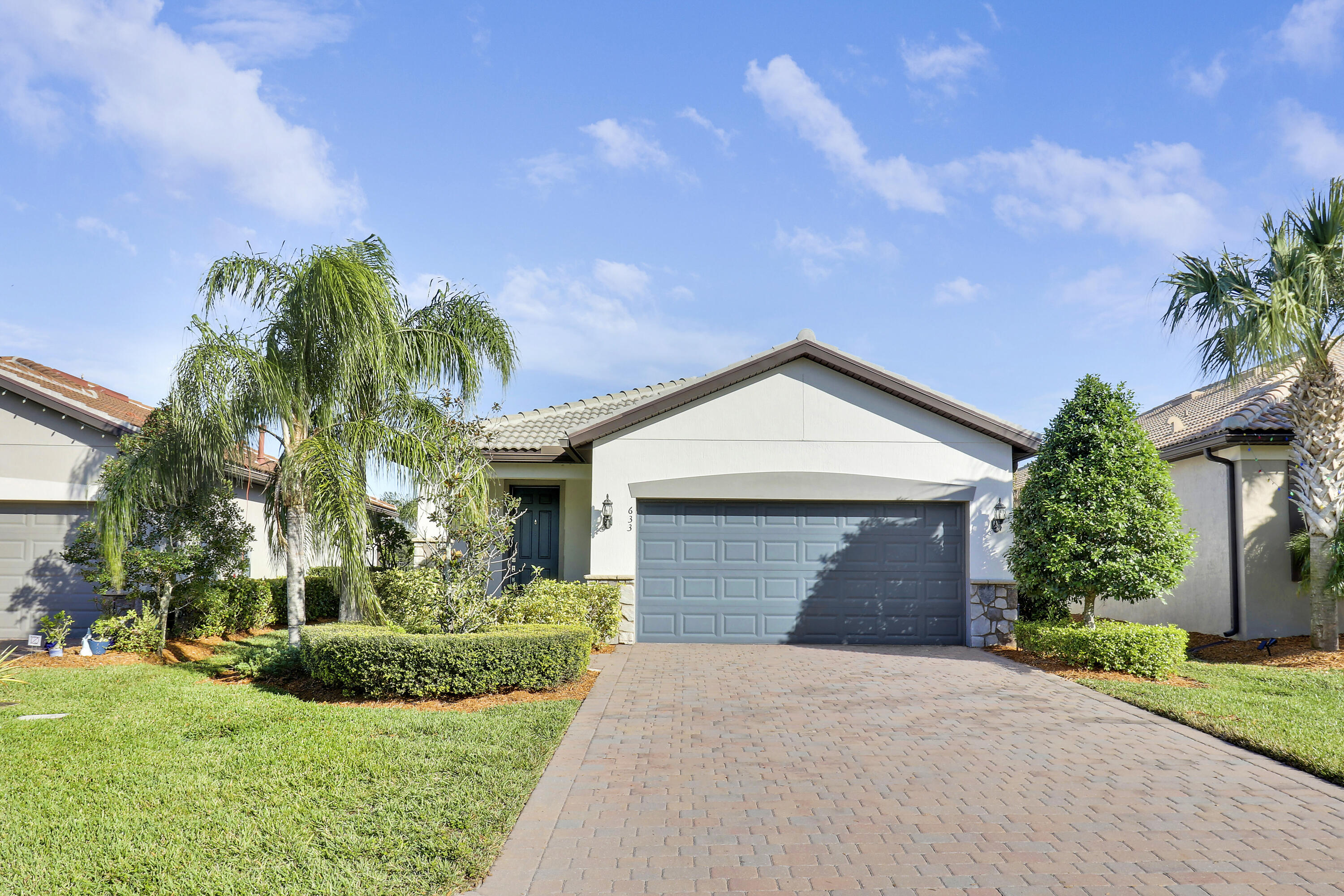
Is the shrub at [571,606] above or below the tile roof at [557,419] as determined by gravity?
below

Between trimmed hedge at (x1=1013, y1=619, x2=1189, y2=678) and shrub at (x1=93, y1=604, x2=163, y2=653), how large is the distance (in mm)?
13235

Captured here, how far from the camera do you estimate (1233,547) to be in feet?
43.8

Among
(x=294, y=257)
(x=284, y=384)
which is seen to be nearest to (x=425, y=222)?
(x=294, y=257)

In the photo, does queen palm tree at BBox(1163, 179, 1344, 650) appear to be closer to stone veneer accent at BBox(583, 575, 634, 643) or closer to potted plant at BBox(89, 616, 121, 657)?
stone veneer accent at BBox(583, 575, 634, 643)

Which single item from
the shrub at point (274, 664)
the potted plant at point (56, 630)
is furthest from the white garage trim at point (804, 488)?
the potted plant at point (56, 630)

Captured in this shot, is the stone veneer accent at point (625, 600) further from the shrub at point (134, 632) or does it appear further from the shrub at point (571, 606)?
the shrub at point (134, 632)

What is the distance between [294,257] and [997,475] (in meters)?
11.2

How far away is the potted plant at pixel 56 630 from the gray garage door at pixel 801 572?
876cm

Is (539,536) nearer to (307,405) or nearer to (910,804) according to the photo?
(307,405)

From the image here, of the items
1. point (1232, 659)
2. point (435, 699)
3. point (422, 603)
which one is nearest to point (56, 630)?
point (422, 603)

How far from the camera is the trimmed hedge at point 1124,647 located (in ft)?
33.9

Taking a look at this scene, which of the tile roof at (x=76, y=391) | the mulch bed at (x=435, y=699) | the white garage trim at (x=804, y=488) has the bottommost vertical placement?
the mulch bed at (x=435, y=699)

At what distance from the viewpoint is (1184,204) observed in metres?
14.5

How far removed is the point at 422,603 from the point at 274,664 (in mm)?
1996
